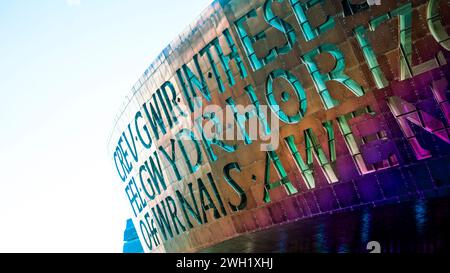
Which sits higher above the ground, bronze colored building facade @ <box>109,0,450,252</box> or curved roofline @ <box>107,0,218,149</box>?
curved roofline @ <box>107,0,218,149</box>

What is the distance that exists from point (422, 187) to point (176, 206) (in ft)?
49.2

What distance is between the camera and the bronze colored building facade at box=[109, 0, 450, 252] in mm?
13883

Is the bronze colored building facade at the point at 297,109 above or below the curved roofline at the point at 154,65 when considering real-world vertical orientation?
below

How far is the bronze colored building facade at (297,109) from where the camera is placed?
45.5 feet

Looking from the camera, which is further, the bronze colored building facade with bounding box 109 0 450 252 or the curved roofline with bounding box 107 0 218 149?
the curved roofline with bounding box 107 0 218 149

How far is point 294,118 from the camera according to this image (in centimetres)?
1705

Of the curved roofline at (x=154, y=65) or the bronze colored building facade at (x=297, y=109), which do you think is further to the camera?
the curved roofline at (x=154, y=65)

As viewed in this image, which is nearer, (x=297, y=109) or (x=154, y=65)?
(x=297, y=109)

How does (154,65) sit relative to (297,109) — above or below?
above

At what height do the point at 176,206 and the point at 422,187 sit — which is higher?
the point at 176,206

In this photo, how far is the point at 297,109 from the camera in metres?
16.8

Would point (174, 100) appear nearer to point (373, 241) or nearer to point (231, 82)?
point (231, 82)
